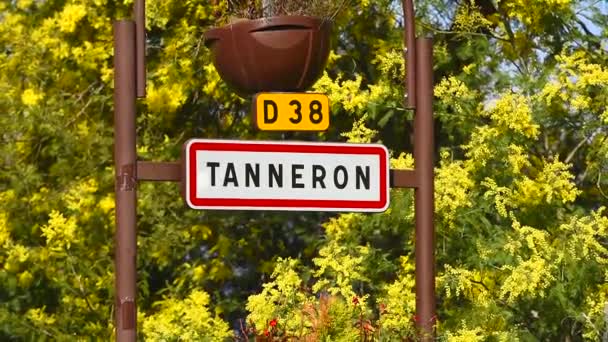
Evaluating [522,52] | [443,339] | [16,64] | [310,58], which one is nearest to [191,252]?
[16,64]

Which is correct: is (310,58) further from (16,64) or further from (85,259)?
(16,64)

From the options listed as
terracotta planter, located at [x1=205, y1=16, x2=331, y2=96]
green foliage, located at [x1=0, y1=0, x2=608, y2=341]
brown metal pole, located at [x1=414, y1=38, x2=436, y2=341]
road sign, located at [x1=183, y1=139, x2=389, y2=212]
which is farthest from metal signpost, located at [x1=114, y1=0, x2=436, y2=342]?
green foliage, located at [x1=0, y1=0, x2=608, y2=341]

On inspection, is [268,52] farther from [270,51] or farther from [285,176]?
[285,176]

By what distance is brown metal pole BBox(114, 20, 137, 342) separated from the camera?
5.75m

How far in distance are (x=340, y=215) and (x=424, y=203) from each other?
15.0 feet

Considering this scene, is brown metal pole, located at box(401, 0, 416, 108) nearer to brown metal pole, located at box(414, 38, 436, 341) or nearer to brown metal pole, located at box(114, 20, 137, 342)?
brown metal pole, located at box(414, 38, 436, 341)

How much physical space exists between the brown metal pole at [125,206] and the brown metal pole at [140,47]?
0.04m

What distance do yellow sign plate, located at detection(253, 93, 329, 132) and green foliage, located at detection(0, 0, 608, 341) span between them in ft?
7.51

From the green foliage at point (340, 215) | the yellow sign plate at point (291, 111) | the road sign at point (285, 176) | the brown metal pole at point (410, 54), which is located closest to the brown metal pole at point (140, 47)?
the road sign at point (285, 176)

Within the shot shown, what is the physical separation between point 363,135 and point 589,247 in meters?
1.93

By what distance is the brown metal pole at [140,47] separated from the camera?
232 inches

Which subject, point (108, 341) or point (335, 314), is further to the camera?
point (108, 341)

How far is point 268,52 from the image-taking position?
20.8 feet

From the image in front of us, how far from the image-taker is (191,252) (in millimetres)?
12664
